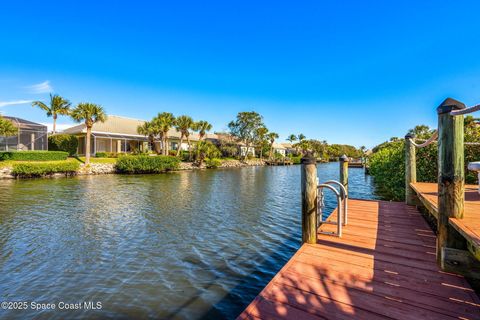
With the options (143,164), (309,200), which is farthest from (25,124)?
(309,200)

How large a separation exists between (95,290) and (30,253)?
3.12 meters

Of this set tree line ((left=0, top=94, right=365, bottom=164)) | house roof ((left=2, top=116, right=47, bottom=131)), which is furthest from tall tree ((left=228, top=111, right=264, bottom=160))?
house roof ((left=2, top=116, right=47, bottom=131))

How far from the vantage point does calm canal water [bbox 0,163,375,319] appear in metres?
4.48

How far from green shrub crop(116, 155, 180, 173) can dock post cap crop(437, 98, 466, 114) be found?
3058 centimetres

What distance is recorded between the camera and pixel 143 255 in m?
6.41

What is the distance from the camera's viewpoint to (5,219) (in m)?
9.55

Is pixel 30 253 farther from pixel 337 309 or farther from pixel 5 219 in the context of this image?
pixel 337 309

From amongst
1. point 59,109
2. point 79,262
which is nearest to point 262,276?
point 79,262

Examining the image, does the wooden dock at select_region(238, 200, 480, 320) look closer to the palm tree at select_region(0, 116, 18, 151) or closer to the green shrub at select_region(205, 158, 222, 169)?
the palm tree at select_region(0, 116, 18, 151)

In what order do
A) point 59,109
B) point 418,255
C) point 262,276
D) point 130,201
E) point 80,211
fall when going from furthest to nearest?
point 59,109 < point 130,201 < point 80,211 < point 262,276 < point 418,255

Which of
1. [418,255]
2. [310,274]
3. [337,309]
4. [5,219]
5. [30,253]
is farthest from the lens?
[5,219]

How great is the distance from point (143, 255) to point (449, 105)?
22.2 ft

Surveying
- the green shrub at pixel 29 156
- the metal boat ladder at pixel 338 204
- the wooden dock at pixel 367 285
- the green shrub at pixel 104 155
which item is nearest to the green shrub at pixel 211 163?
the green shrub at pixel 104 155

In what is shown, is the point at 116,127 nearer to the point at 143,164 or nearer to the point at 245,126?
the point at 143,164
